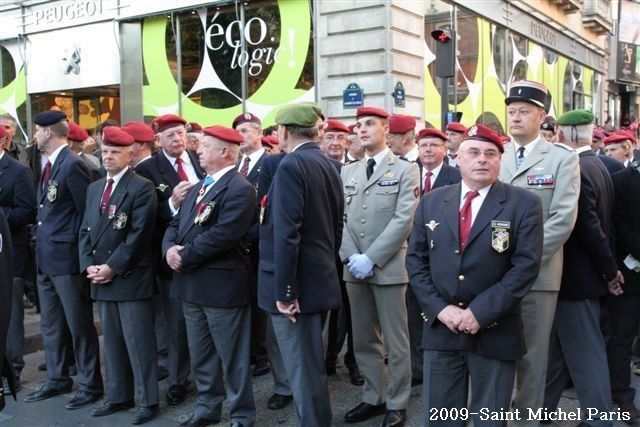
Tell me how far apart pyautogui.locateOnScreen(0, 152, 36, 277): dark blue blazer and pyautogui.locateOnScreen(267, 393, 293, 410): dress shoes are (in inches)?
101

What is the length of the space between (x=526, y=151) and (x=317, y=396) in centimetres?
214

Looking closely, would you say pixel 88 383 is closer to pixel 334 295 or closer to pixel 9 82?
pixel 334 295

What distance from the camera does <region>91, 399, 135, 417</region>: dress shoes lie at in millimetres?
5180

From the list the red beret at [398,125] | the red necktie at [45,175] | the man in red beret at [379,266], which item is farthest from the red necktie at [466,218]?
the red necktie at [45,175]

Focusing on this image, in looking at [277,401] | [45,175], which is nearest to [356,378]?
[277,401]

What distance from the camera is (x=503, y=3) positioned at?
17016mm

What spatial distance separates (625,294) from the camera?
5020mm

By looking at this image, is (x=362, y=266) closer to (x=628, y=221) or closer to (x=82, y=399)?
(x=628, y=221)

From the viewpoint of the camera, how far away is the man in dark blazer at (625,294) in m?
4.97

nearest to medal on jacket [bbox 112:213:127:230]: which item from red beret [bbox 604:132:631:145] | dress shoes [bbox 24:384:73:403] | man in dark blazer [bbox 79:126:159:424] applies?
man in dark blazer [bbox 79:126:159:424]

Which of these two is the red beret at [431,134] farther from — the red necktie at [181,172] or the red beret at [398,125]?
the red necktie at [181,172]

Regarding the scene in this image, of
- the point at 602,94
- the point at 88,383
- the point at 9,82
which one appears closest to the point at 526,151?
the point at 88,383

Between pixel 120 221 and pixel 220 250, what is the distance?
1026mm

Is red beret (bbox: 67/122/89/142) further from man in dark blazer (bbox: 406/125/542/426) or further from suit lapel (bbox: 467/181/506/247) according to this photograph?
suit lapel (bbox: 467/181/506/247)
